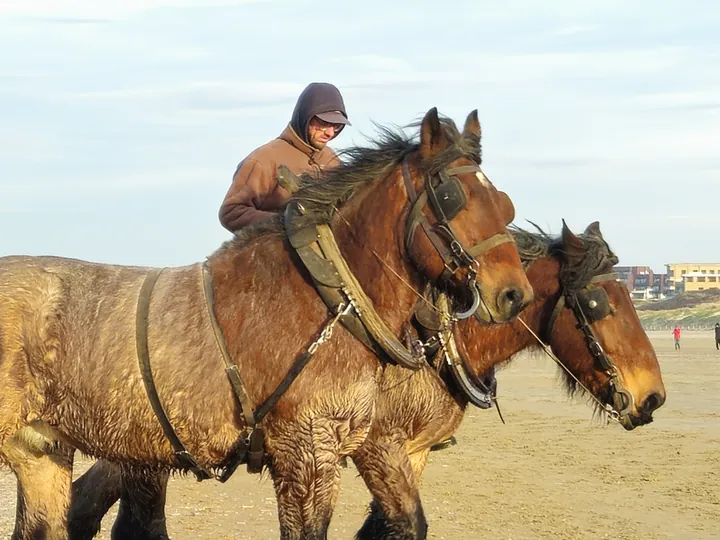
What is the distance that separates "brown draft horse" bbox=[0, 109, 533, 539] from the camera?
16.0 feet

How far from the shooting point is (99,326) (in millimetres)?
5152

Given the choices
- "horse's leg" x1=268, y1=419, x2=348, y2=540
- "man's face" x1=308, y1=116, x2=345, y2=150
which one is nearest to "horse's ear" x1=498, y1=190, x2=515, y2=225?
"horse's leg" x1=268, y1=419, x2=348, y2=540

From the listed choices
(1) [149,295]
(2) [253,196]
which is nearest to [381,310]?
(1) [149,295]

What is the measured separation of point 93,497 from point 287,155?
90.0 inches

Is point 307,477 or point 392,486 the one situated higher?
point 307,477

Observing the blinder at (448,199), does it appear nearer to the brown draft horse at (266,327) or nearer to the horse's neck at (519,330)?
the brown draft horse at (266,327)

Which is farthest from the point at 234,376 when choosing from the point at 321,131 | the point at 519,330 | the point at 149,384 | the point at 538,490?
the point at 538,490

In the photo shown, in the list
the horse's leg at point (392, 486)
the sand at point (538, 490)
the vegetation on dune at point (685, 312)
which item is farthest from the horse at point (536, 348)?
the vegetation on dune at point (685, 312)

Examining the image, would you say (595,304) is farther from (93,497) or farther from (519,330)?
(93,497)

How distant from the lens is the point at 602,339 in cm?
708

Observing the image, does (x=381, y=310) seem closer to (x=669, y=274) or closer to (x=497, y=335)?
(x=497, y=335)

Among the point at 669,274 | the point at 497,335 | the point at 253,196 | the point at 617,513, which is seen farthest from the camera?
the point at 669,274

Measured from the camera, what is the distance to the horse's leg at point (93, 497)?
269 inches

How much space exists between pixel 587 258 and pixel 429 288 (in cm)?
237
